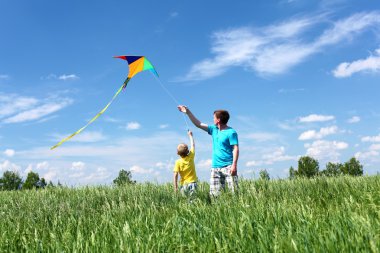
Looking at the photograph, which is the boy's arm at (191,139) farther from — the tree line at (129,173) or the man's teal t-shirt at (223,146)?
the tree line at (129,173)

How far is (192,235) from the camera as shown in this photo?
4.20 m

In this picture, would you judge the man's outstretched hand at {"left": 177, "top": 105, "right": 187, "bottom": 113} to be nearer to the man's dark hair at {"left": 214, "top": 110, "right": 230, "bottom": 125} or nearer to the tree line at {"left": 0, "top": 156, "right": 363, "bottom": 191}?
the man's dark hair at {"left": 214, "top": 110, "right": 230, "bottom": 125}

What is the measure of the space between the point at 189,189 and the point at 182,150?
0.84 m

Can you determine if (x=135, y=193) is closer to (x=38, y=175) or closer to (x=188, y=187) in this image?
(x=188, y=187)

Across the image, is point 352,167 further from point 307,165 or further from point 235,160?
point 235,160

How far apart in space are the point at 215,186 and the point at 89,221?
110 inches

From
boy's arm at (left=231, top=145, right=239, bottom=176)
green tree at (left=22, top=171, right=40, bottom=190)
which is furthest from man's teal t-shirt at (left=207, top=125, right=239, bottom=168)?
green tree at (left=22, top=171, right=40, bottom=190)

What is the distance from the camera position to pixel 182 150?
8.34 metres

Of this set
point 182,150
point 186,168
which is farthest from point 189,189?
point 182,150

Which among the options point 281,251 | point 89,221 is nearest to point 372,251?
point 281,251

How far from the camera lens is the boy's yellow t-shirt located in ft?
27.5

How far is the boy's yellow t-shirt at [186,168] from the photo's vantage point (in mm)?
8383

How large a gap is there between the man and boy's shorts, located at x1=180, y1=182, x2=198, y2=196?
686mm

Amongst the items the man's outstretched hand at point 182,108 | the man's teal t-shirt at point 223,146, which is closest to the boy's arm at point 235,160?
the man's teal t-shirt at point 223,146
